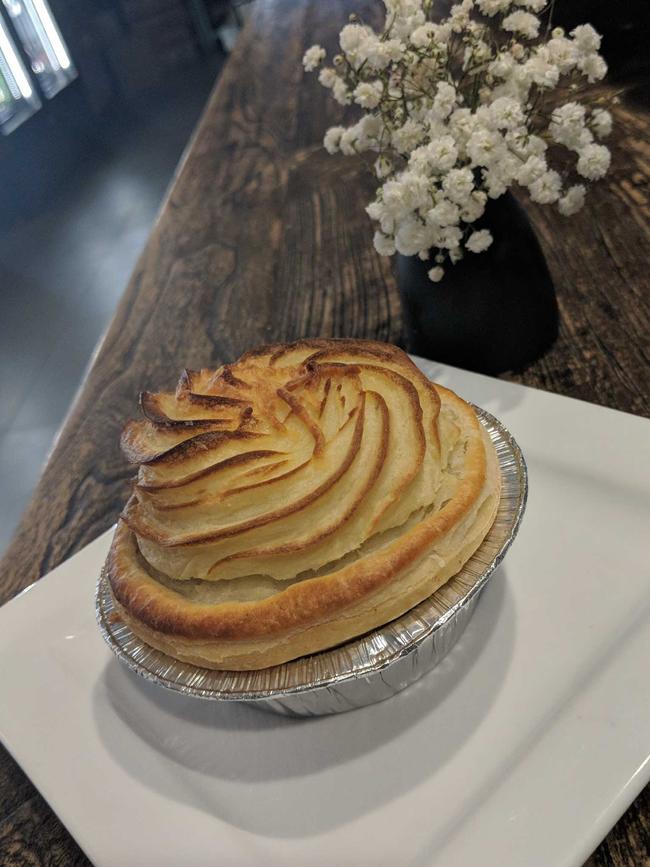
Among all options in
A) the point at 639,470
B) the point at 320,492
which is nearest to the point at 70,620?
the point at 320,492

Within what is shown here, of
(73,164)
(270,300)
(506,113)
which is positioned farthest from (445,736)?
(73,164)

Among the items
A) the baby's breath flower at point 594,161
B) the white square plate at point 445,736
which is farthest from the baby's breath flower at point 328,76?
the white square plate at point 445,736

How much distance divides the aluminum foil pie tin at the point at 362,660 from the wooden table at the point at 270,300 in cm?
25

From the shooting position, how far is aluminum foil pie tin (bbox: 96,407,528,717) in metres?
0.89

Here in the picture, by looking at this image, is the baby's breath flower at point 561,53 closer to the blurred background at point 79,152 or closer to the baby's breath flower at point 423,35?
the baby's breath flower at point 423,35

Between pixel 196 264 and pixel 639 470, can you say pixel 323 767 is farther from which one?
pixel 196 264

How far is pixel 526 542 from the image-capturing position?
112 cm

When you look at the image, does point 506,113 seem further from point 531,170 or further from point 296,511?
point 296,511

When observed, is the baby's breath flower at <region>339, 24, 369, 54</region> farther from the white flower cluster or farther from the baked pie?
the baked pie

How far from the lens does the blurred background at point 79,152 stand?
3.79 meters

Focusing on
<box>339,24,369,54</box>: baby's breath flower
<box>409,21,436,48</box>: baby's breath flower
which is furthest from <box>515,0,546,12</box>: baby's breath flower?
<box>339,24,369,54</box>: baby's breath flower

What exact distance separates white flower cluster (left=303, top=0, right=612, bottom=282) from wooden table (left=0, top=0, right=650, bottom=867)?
0.29 metres

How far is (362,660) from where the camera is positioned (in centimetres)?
89

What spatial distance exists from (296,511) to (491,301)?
59 centimetres
